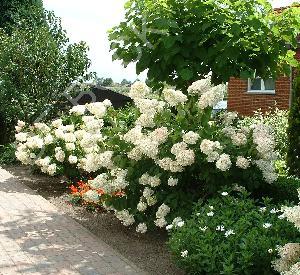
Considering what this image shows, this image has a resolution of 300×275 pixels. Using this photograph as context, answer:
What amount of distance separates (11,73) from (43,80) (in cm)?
92

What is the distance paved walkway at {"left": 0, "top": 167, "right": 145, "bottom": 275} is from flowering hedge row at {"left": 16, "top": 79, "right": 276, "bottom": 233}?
0.69 m

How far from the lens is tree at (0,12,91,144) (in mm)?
15180

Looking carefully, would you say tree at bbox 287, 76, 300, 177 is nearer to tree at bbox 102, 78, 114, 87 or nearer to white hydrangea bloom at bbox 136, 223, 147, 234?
white hydrangea bloom at bbox 136, 223, 147, 234

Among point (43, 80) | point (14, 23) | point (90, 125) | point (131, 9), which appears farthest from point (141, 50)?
point (14, 23)

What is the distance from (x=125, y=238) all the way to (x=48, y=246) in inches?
42.9

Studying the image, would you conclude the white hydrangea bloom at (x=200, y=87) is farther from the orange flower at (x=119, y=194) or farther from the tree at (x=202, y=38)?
the orange flower at (x=119, y=194)

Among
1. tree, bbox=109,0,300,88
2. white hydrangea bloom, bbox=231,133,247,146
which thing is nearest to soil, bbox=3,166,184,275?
white hydrangea bloom, bbox=231,133,247,146

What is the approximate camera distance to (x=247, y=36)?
823 cm

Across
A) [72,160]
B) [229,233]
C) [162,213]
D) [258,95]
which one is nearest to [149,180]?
[162,213]

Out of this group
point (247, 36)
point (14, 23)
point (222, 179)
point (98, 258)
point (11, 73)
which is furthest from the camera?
point (14, 23)

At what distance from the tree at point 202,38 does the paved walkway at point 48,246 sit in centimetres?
273

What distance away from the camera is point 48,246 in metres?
6.92

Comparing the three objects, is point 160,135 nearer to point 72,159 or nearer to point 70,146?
point 72,159

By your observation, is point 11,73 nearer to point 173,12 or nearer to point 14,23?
point 14,23
